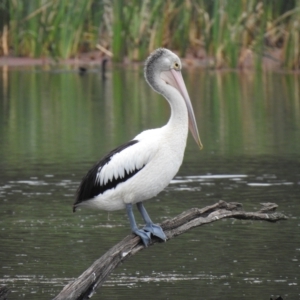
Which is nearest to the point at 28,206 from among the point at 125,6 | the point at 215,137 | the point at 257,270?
the point at 257,270

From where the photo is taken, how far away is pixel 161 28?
24.2 meters

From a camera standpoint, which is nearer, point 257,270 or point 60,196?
point 257,270

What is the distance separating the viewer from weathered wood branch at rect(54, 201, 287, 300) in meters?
6.09

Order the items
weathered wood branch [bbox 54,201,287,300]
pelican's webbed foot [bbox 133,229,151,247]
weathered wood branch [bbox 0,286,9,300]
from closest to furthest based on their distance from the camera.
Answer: weathered wood branch [bbox 0,286,9,300], weathered wood branch [bbox 54,201,287,300], pelican's webbed foot [bbox 133,229,151,247]

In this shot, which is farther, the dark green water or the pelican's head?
the dark green water

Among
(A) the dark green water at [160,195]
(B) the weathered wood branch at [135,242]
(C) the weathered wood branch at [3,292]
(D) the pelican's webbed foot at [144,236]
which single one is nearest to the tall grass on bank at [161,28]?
(A) the dark green water at [160,195]

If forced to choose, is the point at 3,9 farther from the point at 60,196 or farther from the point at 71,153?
the point at 60,196

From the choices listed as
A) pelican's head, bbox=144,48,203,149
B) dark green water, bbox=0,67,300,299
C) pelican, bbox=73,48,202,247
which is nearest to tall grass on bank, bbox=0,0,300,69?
dark green water, bbox=0,67,300,299

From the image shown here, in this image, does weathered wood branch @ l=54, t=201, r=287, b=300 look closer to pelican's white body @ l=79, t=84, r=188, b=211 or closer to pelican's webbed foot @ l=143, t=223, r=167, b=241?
pelican's webbed foot @ l=143, t=223, r=167, b=241

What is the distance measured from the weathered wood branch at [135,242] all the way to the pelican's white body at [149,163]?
0.76 ft

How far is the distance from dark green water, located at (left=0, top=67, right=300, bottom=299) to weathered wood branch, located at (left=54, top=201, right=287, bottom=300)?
0.50 meters

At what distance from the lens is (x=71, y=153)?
13.2 metres

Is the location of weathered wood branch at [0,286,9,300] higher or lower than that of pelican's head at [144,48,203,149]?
lower

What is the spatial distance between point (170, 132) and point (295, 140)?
316 inches
